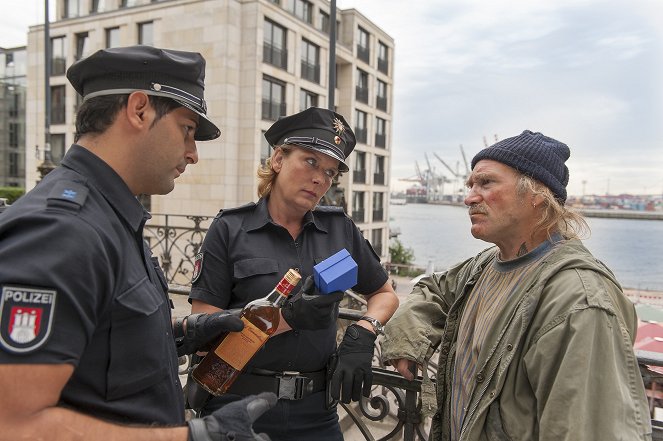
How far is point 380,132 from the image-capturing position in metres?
39.8

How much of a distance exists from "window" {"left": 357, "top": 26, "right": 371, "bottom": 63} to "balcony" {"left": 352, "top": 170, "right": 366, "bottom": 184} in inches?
342

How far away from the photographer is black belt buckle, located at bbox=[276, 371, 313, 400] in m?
2.38

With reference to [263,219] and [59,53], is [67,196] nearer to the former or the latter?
[263,219]

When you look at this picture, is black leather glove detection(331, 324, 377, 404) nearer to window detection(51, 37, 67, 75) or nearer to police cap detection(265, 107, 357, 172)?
police cap detection(265, 107, 357, 172)

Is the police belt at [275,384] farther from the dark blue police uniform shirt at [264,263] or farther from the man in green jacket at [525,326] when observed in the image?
the man in green jacket at [525,326]

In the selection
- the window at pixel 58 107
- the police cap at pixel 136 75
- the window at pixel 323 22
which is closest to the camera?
the police cap at pixel 136 75

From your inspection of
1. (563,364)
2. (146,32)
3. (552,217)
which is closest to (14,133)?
(146,32)

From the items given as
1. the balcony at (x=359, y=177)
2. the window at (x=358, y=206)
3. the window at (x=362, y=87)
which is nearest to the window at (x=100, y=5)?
the window at (x=362, y=87)

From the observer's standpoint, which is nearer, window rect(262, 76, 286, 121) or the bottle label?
the bottle label

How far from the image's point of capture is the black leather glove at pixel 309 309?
6.97ft

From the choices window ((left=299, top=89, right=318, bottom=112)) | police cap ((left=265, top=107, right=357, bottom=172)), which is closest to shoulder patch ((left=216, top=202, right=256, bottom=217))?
police cap ((left=265, top=107, right=357, bottom=172))

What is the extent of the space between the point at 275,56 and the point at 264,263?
26752mm

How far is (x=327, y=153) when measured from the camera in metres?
2.71

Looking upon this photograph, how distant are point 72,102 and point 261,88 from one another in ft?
40.1
